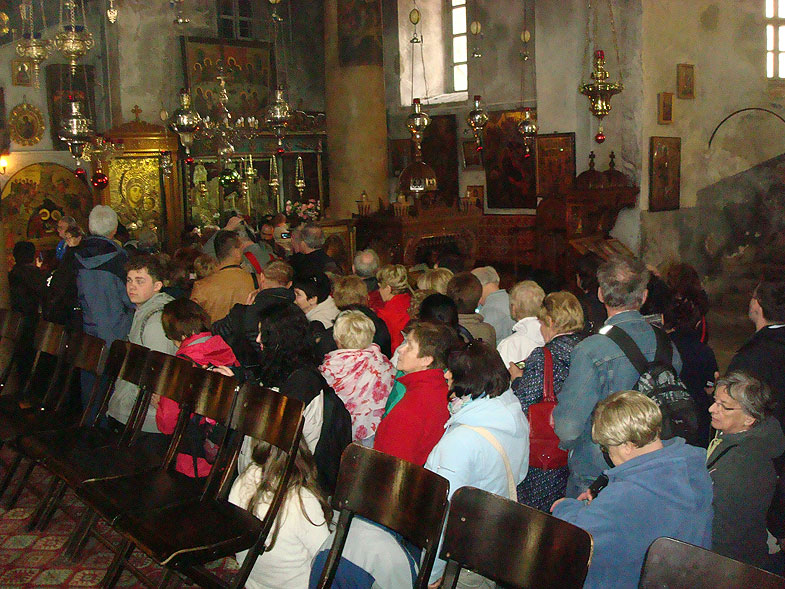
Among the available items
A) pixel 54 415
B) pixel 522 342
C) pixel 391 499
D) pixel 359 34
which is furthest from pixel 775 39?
pixel 391 499

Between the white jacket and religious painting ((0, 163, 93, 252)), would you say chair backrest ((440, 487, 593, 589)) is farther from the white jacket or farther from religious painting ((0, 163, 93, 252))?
religious painting ((0, 163, 93, 252))

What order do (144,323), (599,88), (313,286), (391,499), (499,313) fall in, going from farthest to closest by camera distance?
1. (599,88)
2. (499,313)
3. (313,286)
4. (144,323)
5. (391,499)

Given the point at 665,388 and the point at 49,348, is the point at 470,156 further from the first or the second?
the point at 665,388

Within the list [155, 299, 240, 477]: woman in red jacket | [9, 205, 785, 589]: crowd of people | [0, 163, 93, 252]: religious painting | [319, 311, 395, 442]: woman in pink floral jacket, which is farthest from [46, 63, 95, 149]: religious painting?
[319, 311, 395, 442]: woman in pink floral jacket

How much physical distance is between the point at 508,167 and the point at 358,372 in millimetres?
11841

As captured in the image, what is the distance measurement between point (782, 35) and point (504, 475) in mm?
12726

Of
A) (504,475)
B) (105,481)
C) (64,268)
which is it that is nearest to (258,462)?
(105,481)

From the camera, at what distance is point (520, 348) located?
163 inches

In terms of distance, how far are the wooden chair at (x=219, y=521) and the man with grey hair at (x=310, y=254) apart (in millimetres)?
2930

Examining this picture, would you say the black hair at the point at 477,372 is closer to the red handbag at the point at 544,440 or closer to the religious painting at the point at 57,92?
the red handbag at the point at 544,440

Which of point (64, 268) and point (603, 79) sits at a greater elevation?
point (603, 79)

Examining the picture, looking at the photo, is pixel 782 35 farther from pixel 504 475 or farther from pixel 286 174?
pixel 504 475

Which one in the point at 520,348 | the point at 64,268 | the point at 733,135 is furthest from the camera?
the point at 733,135

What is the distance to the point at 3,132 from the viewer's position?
1392 cm
